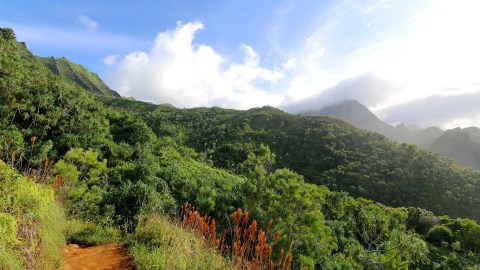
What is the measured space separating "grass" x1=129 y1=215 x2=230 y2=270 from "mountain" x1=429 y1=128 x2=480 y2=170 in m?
173

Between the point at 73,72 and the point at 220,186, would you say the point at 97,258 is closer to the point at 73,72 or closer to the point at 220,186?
the point at 220,186

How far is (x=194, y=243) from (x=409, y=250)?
35.3 ft

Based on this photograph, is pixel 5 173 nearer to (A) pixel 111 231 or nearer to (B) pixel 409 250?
(A) pixel 111 231

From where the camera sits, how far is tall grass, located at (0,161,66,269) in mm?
3322

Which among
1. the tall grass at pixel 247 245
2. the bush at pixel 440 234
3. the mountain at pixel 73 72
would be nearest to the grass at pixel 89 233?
the tall grass at pixel 247 245

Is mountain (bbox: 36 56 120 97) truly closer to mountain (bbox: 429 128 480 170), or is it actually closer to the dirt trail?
the dirt trail

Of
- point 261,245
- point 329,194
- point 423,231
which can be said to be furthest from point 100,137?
point 423,231

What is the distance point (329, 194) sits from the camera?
37.8 meters

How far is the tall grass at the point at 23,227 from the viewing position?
3.32 metres

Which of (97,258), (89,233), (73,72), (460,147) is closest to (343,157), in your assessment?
(89,233)

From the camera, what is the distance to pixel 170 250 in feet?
17.3

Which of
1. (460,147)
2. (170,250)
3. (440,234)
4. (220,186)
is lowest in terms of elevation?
(440,234)

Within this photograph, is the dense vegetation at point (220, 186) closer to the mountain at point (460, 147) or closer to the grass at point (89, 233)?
the grass at point (89, 233)

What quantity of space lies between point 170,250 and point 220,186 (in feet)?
41.7
